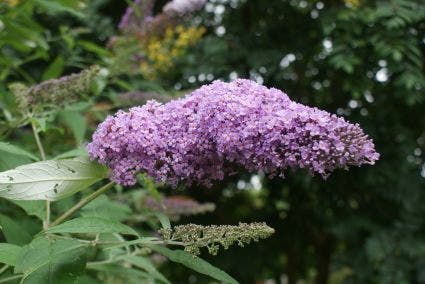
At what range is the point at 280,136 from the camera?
143cm

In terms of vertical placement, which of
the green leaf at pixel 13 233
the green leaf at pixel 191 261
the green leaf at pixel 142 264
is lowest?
the green leaf at pixel 142 264

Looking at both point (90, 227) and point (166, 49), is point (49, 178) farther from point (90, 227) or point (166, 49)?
point (166, 49)

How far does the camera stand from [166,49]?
148 inches

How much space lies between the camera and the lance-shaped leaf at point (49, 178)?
1443 millimetres

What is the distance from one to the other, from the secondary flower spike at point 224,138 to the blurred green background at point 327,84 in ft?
4.93

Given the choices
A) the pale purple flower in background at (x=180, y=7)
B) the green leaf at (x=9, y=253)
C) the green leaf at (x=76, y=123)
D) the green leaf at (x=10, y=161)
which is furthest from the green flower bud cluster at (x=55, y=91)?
the pale purple flower in background at (x=180, y=7)

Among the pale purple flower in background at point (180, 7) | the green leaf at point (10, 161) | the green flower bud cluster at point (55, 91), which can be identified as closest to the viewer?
the green leaf at point (10, 161)

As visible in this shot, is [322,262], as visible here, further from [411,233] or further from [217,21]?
[217,21]

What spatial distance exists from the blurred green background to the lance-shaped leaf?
4.79 ft

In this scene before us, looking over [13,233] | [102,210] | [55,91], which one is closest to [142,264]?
[102,210]

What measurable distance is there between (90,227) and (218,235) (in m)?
0.30

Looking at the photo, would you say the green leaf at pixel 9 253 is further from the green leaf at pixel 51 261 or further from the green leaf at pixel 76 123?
the green leaf at pixel 76 123

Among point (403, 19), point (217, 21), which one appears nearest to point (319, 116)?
point (403, 19)

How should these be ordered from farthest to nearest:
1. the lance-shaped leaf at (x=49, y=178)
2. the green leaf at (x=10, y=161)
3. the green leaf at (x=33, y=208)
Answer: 1. the green leaf at (x=10, y=161)
2. the green leaf at (x=33, y=208)
3. the lance-shaped leaf at (x=49, y=178)
